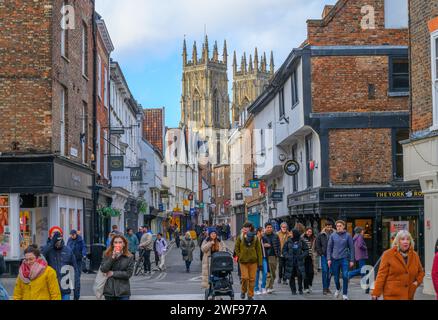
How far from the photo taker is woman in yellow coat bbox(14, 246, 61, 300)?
10.9m

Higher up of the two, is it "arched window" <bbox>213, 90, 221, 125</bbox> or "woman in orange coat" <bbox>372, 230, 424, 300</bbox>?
"arched window" <bbox>213, 90, 221, 125</bbox>

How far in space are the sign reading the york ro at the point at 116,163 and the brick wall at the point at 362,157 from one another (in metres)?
9.37

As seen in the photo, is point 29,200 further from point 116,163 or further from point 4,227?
point 116,163

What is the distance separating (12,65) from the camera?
2636 centimetres

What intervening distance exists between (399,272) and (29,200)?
17.8 meters

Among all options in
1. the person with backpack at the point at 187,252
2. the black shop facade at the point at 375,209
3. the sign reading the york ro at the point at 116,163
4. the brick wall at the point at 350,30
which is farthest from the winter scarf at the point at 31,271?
the sign reading the york ro at the point at 116,163

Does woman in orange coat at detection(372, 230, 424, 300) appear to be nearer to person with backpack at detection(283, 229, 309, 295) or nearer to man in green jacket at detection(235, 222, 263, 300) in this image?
man in green jacket at detection(235, 222, 263, 300)

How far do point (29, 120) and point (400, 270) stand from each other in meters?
17.4

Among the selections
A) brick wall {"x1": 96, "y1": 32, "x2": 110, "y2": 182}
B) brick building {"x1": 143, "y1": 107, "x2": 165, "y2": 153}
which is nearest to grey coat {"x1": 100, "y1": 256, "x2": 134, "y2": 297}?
brick wall {"x1": 96, "y1": 32, "x2": 110, "y2": 182}

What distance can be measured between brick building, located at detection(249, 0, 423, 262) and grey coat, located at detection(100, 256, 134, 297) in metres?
20.9

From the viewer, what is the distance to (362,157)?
1286 inches

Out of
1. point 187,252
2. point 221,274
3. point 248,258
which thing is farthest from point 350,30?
point 221,274

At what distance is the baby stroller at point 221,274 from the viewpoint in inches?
695

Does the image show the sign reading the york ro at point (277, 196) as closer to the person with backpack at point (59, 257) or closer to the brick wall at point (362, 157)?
the brick wall at point (362, 157)
